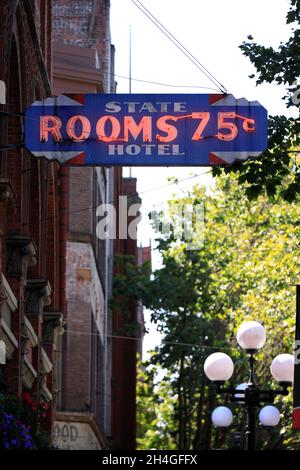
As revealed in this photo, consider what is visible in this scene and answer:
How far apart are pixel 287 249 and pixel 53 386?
9813 millimetres

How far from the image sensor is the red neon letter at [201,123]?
21016mm

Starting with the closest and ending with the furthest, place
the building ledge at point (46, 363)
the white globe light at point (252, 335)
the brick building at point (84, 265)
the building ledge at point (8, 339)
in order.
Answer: the building ledge at point (8, 339) → the white globe light at point (252, 335) → the building ledge at point (46, 363) → the brick building at point (84, 265)

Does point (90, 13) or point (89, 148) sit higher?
point (90, 13)

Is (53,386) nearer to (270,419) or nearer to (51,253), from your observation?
(51,253)

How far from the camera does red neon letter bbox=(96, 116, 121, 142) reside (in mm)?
20969

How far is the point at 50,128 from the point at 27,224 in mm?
6367

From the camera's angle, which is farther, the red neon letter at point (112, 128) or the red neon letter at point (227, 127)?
the red neon letter at point (227, 127)

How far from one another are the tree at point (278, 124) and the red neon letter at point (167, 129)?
2.08 metres

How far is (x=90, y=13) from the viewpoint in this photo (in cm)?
4988

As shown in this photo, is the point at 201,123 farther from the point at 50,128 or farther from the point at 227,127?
the point at 50,128

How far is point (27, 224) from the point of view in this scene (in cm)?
2736
